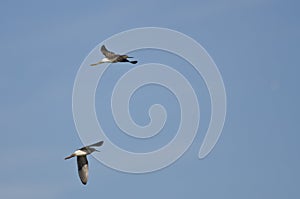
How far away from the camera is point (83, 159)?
10569cm

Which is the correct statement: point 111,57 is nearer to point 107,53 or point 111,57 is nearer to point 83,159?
point 107,53

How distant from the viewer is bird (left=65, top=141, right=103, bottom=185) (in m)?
105

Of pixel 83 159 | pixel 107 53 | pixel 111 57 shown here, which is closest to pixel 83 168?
pixel 83 159

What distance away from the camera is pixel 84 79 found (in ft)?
374

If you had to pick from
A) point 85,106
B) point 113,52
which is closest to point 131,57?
→ point 113,52

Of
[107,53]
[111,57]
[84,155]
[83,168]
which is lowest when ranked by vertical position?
[83,168]

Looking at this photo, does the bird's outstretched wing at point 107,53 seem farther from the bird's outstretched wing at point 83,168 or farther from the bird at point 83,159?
the bird's outstretched wing at point 83,168

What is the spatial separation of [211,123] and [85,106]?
449 inches

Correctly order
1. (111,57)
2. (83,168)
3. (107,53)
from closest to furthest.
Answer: (83,168), (111,57), (107,53)

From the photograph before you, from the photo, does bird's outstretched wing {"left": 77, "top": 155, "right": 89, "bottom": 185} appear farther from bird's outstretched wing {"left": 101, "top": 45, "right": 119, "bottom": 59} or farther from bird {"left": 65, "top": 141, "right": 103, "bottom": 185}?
bird's outstretched wing {"left": 101, "top": 45, "right": 119, "bottom": 59}

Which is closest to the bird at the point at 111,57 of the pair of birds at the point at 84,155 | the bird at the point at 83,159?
the pair of birds at the point at 84,155

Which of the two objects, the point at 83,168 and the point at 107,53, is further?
the point at 107,53

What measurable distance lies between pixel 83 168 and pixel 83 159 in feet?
3.04

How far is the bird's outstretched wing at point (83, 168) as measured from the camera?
4113 inches
